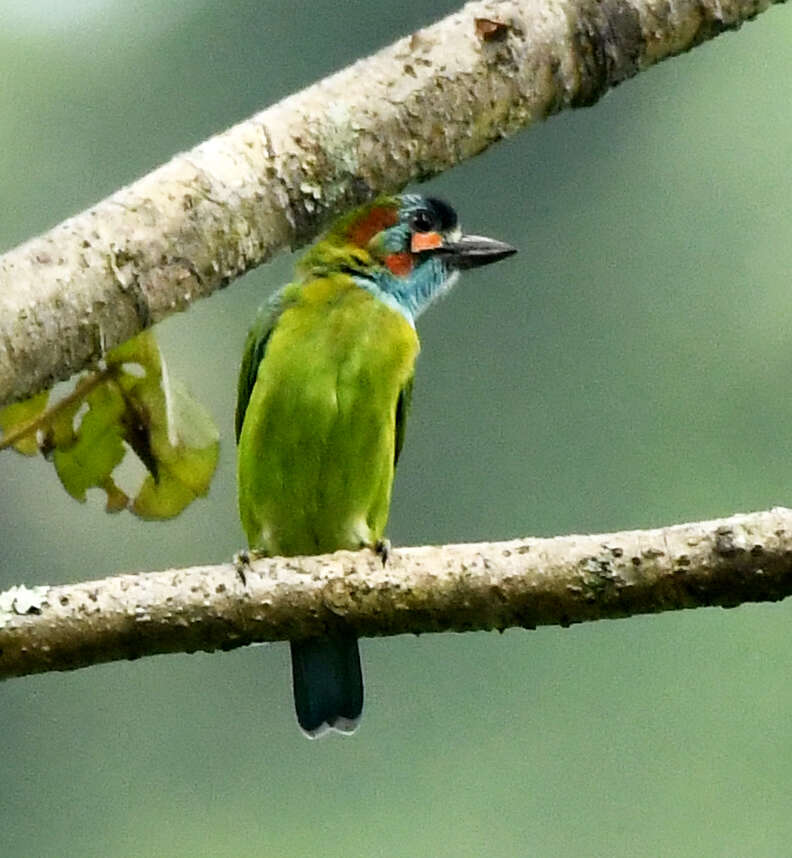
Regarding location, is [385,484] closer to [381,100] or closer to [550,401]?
[381,100]

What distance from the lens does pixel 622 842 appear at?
8.48 feet

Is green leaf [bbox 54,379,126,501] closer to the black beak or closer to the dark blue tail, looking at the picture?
the dark blue tail

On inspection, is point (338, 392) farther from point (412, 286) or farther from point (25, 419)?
point (25, 419)

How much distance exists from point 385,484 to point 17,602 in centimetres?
83

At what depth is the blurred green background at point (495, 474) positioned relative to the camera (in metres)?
2.62

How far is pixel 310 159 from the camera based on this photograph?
1241 mm

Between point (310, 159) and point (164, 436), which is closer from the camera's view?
point (310, 159)

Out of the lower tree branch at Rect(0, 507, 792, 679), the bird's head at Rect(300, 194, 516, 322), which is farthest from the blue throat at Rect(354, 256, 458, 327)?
the lower tree branch at Rect(0, 507, 792, 679)

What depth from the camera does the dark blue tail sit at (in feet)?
6.34

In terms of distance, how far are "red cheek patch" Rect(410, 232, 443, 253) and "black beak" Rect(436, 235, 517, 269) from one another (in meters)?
0.02

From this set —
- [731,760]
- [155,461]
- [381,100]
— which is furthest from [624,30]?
[731,760]

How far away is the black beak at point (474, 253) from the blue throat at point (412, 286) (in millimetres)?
18

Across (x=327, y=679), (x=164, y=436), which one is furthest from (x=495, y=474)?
(x=164, y=436)

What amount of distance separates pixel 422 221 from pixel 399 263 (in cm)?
8
